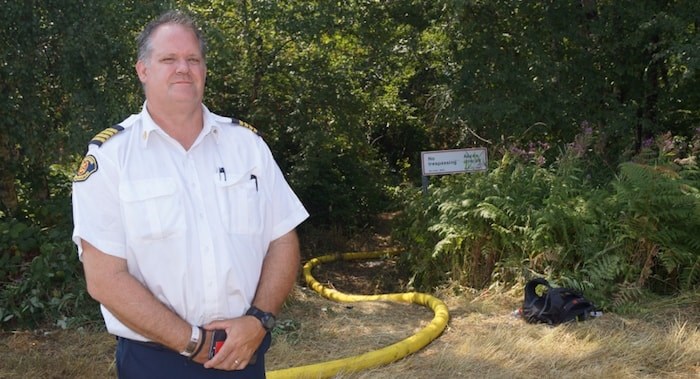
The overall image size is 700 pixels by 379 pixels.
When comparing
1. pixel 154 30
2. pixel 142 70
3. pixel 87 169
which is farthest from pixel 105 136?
pixel 154 30

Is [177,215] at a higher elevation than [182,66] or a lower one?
lower

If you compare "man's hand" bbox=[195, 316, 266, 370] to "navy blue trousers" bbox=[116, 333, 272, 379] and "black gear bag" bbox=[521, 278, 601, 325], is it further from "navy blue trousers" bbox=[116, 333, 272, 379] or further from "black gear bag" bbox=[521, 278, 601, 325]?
"black gear bag" bbox=[521, 278, 601, 325]

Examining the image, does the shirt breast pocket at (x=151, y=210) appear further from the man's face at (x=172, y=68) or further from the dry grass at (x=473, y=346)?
the dry grass at (x=473, y=346)

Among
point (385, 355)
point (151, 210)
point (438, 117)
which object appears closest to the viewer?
point (151, 210)

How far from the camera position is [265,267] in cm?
227

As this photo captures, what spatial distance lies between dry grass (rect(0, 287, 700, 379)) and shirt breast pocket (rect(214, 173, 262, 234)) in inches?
97.0

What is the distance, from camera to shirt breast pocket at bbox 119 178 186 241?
203 cm

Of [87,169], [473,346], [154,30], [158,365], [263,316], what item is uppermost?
[154,30]

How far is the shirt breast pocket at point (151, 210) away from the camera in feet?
6.66

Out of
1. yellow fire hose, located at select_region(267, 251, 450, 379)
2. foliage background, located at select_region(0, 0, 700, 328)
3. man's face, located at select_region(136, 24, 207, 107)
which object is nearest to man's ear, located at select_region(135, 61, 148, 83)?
man's face, located at select_region(136, 24, 207, 107)

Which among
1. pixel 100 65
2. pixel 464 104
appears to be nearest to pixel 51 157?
pixel 100 65

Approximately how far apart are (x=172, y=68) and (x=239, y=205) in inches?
17.1

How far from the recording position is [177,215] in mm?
2061

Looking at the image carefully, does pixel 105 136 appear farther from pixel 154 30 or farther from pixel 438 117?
pixel 438 117
